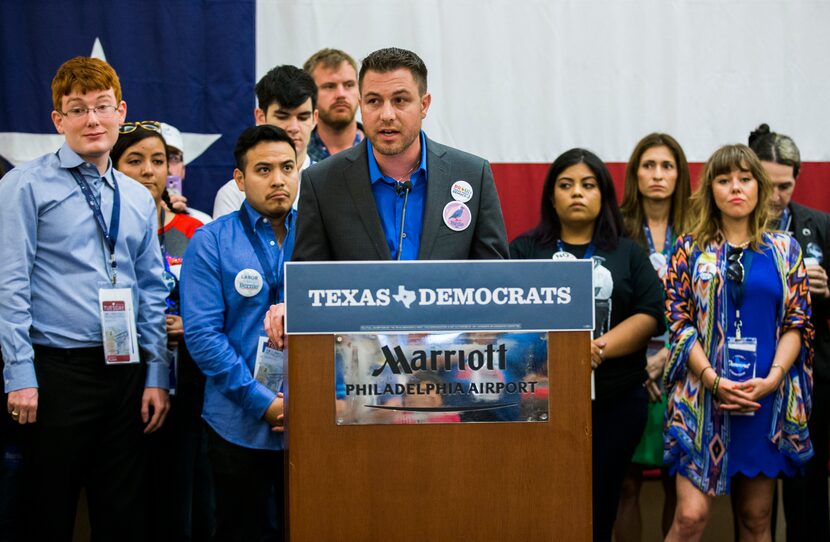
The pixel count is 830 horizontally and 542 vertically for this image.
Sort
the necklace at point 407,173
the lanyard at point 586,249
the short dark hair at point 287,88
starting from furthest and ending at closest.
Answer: the short dark hair at point 287,88
the lanyard at point 586,249
the necklace at point 407,173

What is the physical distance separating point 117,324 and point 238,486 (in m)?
0.70

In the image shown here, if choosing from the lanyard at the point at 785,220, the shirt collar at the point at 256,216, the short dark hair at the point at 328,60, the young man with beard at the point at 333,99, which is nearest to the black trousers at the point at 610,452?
the lanyard at the point at 785,220

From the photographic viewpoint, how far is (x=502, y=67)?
462 centimetres

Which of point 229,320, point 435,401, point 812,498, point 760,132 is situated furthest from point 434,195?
point 812,498

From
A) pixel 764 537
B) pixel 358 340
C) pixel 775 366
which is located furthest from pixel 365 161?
pixel 764 537

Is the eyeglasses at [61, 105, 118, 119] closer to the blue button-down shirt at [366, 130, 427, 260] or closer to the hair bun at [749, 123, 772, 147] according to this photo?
the blue button-down shirt at [366, 130, 427, 260]

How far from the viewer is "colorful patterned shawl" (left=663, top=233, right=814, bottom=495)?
3268 millimetres

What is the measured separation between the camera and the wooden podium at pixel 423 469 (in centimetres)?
186

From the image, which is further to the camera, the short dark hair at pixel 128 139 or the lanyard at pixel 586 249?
the short dark hair at pixel 128 139

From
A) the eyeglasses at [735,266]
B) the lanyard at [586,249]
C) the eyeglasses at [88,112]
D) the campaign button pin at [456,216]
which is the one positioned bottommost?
the eyeglasses at [735,266]

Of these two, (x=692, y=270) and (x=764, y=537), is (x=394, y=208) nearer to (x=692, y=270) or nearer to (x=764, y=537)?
(x=692, y=270)

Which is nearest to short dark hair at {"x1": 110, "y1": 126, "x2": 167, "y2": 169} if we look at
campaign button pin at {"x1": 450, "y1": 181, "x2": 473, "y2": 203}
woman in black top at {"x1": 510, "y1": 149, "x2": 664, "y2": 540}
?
woman in black top at {"x1": 510, "y1": 149, "x2": 664, "y2": 540}

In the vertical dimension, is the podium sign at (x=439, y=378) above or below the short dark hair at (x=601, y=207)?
below

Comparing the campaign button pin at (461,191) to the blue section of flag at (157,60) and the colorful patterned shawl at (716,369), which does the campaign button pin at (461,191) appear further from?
the blue section of flag at (157,60)
